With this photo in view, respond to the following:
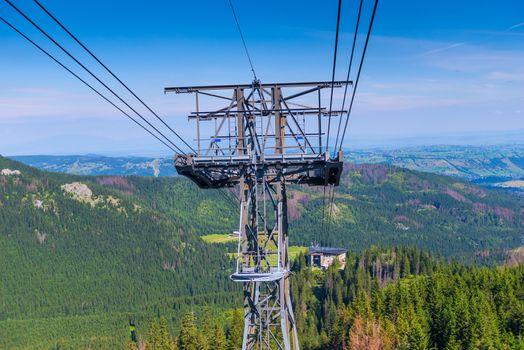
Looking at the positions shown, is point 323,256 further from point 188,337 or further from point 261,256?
point 261,256

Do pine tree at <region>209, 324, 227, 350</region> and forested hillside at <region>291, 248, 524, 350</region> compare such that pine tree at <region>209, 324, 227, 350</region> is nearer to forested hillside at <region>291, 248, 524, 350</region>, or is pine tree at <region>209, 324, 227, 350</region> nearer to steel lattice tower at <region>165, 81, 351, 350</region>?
forested hillside at <region>291, 248, 524, 350</region>

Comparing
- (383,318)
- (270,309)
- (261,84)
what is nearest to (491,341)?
(383,318)

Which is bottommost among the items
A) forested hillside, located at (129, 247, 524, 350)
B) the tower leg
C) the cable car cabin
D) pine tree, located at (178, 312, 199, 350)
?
the cable car cabin

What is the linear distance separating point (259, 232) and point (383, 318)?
51977 millimetres

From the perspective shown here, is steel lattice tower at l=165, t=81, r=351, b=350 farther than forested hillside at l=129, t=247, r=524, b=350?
No

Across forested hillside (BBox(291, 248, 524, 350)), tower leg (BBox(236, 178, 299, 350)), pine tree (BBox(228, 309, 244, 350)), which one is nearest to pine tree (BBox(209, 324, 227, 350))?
pine tree (BBox(228, 309, 244, 350))

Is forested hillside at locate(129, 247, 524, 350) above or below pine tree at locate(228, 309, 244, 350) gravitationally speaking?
above

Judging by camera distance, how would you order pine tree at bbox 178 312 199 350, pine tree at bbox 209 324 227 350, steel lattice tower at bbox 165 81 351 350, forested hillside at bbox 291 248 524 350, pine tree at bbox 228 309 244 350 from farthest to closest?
pine tree at bbox 178 312 199 350
pine tree at bbox 209 324 227 350
pine tree at bbox 228 309 244 350
forested hillside at bbox 291 248 524 350
steel lattice tower at bbox 165 81 351 350

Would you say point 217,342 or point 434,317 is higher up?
point 434,317

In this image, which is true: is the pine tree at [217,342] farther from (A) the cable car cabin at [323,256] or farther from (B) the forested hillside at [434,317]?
(A) the cable car cabin at [323,256]

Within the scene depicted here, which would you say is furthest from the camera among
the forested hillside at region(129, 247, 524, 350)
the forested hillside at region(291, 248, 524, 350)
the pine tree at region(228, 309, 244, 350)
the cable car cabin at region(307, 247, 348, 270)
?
the cable car cabin at region(307, 247, 348, 270)

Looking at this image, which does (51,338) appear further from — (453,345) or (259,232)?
(259,232)

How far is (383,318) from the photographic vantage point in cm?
7869

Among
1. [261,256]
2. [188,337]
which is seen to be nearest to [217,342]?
[188,337]
